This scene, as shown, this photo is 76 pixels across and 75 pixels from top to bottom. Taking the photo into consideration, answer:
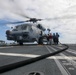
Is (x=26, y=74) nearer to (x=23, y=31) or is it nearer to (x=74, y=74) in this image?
(x=74, y=74)

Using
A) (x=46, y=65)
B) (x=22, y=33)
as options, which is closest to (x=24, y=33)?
(x=22, y=33)

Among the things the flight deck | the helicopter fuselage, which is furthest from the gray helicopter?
the flight deck

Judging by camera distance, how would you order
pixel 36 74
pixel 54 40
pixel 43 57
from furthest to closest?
pixel 54 40 → pixel 43 57 → pixel 36 74

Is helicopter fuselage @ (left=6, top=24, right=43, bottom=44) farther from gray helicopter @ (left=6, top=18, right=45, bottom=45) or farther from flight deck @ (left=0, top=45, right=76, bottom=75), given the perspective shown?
flight deck @ (left=0, top=45, right=76, bottom=75)

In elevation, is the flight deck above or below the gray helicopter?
below

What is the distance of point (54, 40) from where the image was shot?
36781mm

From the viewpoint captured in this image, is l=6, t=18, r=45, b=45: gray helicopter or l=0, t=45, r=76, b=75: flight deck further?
l=6, t=18, r=45, b=45: gray helicopter

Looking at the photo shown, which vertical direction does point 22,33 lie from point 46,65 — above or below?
above

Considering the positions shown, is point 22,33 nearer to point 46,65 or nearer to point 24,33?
point 24,33

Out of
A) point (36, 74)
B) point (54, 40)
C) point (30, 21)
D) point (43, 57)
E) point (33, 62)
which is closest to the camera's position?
point (36, 74)

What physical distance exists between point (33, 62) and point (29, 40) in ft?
73.9

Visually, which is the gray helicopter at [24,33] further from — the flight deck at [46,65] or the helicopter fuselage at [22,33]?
the flight deck at [46,65]

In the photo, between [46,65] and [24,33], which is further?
[24,33]

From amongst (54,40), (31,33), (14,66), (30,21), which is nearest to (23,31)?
(31,33)
